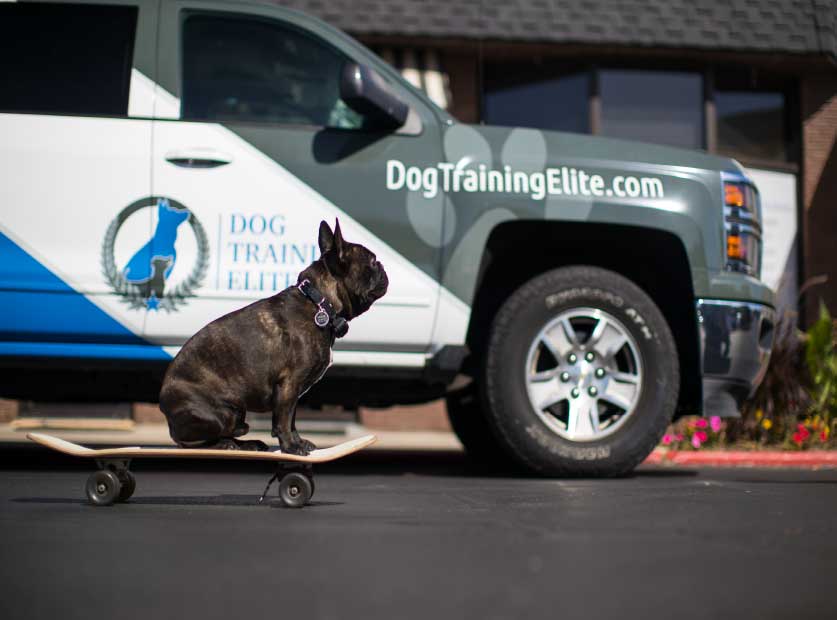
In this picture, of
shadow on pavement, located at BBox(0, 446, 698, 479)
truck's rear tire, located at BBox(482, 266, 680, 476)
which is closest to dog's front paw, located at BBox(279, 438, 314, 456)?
truck's rear tire, located at BBox(482, 266, 680, 476)

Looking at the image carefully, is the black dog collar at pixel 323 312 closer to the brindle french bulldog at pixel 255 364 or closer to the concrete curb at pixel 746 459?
the brindle french bulldog at pixel 255 364

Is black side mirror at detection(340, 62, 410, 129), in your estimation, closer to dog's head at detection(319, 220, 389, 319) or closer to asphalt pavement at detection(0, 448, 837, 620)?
dog's head at detection(319, 220, 389, 319)

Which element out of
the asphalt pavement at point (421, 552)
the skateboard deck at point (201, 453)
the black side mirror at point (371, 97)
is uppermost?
the black side mirror at point (371, 97)

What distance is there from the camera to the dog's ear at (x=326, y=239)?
12.8ft

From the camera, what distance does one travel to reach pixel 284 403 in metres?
3.86

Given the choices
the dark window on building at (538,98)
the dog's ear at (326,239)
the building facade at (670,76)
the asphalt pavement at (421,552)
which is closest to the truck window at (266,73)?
the dog's ear at (326,239)

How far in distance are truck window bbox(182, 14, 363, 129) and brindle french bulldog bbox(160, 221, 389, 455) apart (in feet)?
4.97

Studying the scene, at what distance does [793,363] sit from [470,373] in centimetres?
350

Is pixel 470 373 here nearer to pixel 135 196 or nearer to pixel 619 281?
pixel 619 281

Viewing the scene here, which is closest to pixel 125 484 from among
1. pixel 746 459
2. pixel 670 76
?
pixel 746 459

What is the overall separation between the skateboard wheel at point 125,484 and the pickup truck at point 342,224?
101 centimetres

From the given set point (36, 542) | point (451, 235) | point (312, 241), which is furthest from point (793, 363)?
point (36, 542)

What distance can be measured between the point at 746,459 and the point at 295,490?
406 centimetres

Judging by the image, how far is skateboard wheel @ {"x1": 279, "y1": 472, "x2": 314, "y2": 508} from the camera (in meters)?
3.87
